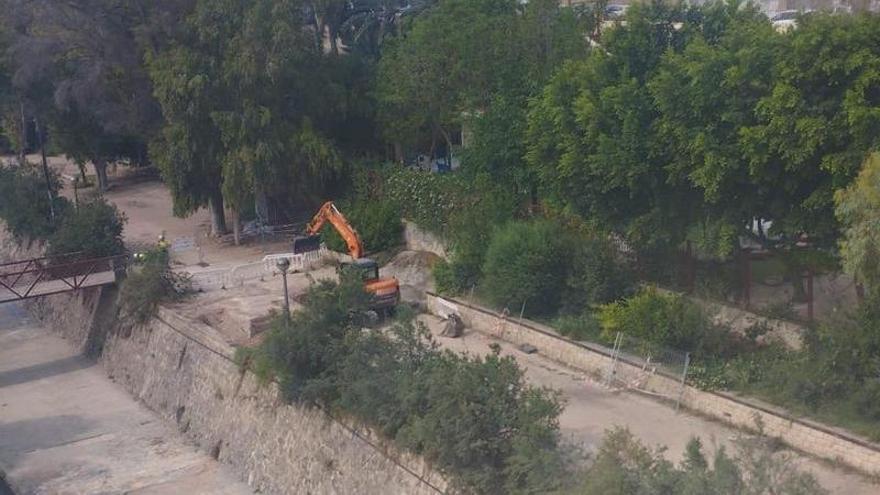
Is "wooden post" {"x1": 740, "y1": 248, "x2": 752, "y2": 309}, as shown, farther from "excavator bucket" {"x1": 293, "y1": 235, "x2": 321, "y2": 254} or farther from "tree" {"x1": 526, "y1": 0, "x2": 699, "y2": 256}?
"excavator bucket" {"x1": 293, "y1": 235, "x2": 321, "y2": 254}

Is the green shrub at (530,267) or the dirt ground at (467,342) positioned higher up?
the green shrub at (530,267)

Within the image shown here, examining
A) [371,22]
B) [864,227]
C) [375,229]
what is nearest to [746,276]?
[864,227]

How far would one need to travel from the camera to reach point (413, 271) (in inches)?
1356

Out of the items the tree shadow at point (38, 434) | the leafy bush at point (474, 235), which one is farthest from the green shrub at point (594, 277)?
the tree shadow at point (38, 434)

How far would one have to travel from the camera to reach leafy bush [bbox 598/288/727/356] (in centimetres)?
2444

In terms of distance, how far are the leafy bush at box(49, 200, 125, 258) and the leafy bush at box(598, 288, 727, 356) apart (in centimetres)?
1804

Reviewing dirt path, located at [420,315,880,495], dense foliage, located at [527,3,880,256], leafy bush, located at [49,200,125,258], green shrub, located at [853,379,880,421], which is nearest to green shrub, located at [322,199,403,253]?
leafy bush, located at [49,200,125,258]

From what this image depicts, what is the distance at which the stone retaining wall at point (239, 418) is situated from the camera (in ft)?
74.5

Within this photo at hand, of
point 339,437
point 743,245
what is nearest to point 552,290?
point 743,245

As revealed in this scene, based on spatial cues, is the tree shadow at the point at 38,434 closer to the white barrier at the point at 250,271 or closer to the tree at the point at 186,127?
the white barrier at the point at 250,271

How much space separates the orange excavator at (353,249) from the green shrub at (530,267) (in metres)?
2.70

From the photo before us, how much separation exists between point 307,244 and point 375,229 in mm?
2422

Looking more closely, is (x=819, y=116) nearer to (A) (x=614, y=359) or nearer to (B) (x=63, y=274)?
(A) (x=614, y=359)

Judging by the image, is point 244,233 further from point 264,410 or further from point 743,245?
point 743,245
